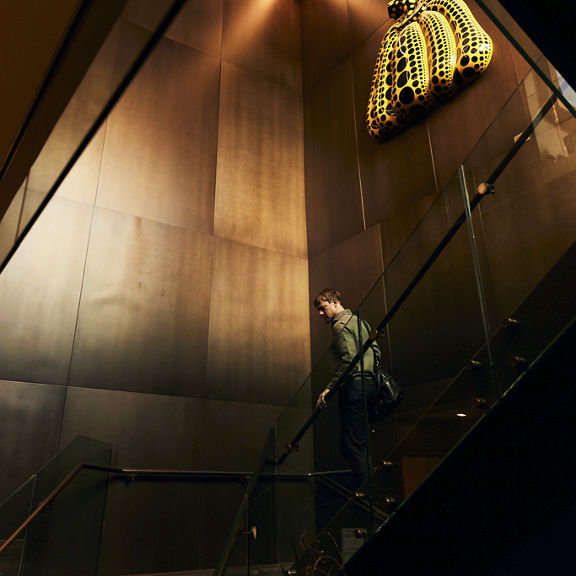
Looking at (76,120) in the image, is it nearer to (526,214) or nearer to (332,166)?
(526,214)

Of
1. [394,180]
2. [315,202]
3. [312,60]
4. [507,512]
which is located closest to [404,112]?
[394,180]

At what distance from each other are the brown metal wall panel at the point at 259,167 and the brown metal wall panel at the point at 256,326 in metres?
0.27

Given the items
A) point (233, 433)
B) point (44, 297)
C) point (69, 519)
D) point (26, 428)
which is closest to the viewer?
point (69, 519)

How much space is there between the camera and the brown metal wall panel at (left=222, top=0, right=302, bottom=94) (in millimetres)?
8125

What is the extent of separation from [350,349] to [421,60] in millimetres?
3962

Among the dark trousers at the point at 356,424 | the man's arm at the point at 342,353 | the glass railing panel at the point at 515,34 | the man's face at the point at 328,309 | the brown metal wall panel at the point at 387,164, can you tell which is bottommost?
the dark trousers at the point at 356,424

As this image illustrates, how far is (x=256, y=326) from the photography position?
22.6ft

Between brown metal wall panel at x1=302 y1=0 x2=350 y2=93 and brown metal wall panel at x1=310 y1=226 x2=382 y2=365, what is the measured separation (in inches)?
110

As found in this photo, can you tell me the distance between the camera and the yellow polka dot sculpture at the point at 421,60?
5.76 m

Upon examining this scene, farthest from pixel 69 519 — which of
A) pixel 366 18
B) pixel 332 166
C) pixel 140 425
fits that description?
pixel 366 18

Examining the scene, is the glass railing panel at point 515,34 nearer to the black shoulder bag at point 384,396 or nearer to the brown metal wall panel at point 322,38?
the black shoulder bag at point 384,396

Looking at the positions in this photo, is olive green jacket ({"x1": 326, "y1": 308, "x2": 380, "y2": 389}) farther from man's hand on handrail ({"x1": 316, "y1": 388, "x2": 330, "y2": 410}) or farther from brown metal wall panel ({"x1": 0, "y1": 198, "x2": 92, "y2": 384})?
brown metal wall panel ({"x1": 0, "y1": 198, "x2": 92, "y2": 384})

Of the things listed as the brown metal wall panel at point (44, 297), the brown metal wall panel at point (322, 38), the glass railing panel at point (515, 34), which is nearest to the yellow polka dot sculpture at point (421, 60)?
the brown metal wall panel at point (322, 38)

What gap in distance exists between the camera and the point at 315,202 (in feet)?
25.4
